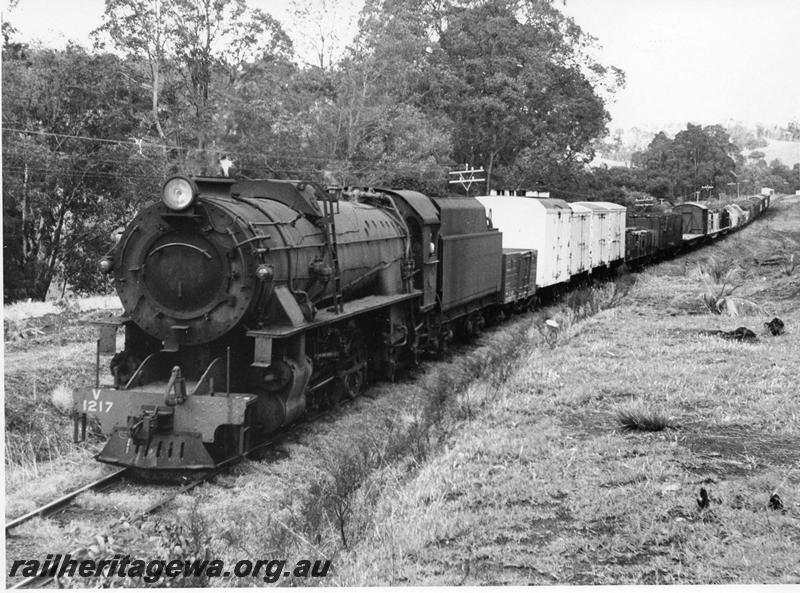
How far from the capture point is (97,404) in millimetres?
7926

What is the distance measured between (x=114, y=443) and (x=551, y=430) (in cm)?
426

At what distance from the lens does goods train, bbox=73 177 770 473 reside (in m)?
7.82

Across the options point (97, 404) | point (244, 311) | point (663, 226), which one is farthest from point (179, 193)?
point (663, 226)

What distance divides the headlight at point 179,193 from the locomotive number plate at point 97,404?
6.34ft

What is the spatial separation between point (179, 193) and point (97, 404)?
2.18 m

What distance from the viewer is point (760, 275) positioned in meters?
22.6

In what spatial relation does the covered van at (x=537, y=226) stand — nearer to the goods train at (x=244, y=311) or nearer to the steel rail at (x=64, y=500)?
the goods train at (x=244, y=311)

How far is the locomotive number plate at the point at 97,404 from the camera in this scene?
7.90 meters

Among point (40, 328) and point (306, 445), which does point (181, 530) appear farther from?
point (40, 328)

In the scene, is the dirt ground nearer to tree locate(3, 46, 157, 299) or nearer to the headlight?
the headlight

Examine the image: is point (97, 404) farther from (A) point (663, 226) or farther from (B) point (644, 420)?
(A) point (663, 226)

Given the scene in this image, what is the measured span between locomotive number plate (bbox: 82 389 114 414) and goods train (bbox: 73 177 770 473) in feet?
0.04

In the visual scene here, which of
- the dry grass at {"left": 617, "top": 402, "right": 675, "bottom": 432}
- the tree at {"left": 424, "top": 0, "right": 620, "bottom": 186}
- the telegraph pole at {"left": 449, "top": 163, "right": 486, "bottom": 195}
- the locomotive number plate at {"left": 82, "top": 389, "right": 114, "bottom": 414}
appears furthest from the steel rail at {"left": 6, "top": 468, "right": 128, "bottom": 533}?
the telegraph pole at {"left": 449, "top": 163, "right": 486, "bottom": 195}

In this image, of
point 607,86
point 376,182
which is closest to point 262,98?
point 376,182
